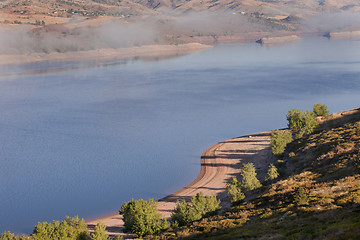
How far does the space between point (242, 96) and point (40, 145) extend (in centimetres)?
6038

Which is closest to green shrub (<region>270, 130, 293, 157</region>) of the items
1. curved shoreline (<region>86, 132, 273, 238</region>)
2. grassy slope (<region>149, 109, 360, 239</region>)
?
curved shoreline (<region>86, 132, 273, 238</region>)

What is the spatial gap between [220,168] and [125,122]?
36338 mm

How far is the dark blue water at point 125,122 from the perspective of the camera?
54.5m

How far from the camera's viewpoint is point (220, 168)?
5872 cm

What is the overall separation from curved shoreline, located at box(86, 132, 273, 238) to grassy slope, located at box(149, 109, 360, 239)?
735cm

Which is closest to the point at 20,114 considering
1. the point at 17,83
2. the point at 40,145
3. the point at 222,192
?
the point at 40,145

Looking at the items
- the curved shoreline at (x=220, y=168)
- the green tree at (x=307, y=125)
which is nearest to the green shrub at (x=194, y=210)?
the curved shoreline at (x=220, y=168)

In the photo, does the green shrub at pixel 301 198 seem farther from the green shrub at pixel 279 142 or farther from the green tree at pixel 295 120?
the green tree at pixel 295 120

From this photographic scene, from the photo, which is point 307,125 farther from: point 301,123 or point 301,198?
point 301,198

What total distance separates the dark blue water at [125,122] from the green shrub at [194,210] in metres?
13.9

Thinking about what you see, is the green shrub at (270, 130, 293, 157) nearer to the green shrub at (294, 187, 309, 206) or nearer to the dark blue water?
the dark blue water

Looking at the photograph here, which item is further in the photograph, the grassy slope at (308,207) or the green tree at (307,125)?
the green tree at (307,125)

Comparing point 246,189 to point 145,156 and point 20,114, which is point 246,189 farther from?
point 20,114

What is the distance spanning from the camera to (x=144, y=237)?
3503 cm
